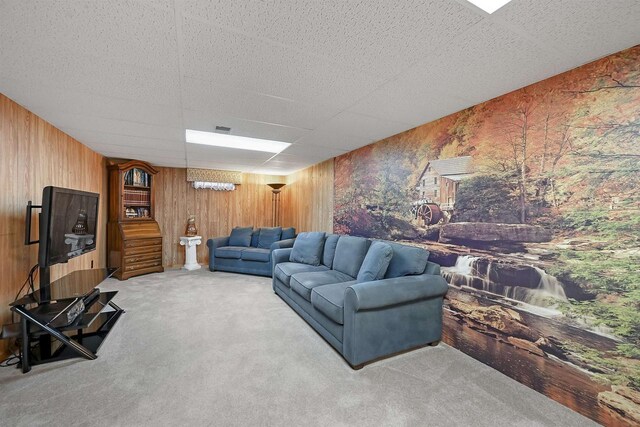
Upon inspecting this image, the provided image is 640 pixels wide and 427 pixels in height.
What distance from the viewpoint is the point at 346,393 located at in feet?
5.89

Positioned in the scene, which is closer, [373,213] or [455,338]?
[455,338]

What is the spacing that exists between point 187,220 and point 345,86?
5.19 metres

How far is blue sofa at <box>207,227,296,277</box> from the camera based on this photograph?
4.93 meters

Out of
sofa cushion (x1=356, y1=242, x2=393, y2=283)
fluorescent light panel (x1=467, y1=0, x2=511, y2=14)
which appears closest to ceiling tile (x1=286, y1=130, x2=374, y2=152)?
sofa cushion (x1=356, y1=242, x2=393, y2=283)

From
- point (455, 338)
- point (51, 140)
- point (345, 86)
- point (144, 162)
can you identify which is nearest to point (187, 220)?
point (144, 162)

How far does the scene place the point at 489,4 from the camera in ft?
3.96

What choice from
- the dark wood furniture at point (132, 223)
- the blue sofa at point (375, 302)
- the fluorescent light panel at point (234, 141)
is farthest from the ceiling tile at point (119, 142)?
the blue sofa at point (375, 302)

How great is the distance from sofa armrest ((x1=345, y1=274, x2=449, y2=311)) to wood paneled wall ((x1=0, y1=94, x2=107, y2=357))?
286 cm

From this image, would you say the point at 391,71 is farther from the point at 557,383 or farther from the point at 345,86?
the point at 557,383

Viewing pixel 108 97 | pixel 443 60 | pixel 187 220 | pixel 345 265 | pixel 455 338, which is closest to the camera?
pixel 443 60

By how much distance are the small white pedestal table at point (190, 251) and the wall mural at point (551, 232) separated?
4.74 m

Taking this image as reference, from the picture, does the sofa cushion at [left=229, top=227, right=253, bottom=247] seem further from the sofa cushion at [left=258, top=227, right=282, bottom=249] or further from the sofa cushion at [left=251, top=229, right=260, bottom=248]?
the sofa cushion at [left=258, top=227, right=282, bottom=249]

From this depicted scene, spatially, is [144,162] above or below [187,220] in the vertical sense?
above

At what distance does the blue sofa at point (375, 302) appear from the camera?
6.85 feet
